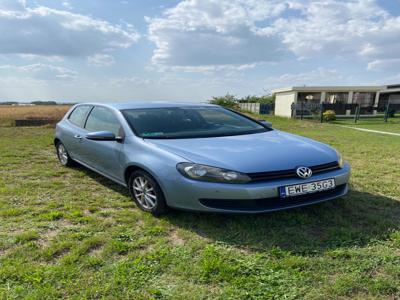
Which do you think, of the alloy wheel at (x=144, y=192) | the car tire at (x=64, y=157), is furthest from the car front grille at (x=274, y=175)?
the car tire at (x=64, y=157)

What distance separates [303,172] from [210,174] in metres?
0.92

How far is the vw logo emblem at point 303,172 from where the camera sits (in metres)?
3.09

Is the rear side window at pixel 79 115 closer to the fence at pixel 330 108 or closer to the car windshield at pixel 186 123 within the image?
the car windshield at pixel 186 123

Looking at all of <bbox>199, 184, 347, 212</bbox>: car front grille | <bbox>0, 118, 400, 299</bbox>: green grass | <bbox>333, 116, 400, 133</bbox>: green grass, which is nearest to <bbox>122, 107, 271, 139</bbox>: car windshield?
<bbox>0, 118, 400, 299</bbox>: green grass

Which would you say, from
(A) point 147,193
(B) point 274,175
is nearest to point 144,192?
(A) point 147,193

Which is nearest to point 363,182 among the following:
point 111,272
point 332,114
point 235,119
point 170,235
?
point 235,119

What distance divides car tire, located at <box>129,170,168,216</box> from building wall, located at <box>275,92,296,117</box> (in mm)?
24238

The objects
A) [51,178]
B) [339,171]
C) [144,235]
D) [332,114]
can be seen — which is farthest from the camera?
[332,114]

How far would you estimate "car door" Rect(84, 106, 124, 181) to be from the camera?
4050 millimetres

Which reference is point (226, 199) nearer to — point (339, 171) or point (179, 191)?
point (179, 191)

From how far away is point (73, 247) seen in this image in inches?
113

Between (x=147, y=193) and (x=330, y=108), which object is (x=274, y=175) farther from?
(x=330, y=108)

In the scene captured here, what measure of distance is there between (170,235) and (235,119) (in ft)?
7.50

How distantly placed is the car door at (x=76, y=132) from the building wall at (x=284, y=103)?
22.9m
